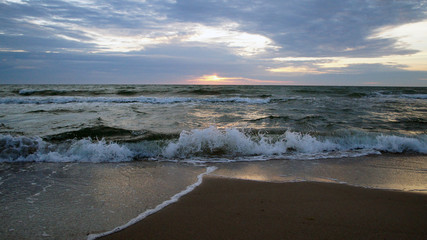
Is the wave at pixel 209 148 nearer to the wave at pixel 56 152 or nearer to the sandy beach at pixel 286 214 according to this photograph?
the wave at pixel 56 152

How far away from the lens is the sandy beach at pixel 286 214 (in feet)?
7.32

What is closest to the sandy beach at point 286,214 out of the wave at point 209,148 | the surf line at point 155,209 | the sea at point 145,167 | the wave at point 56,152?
the surf line at point 155,209

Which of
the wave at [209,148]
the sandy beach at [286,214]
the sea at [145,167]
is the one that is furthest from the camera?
the wave at [209,148]

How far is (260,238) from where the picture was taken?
2135 millimetres

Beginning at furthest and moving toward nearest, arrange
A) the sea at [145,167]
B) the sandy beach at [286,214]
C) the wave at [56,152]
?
1. the wave at [56,152]
2. the sea at [145,167]
3. the sandy beach at [286,214]

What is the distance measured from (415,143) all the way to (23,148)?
9.27m

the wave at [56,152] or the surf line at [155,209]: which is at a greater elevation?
the wave at [56,152]

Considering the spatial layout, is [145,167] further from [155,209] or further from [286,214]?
[286,214]

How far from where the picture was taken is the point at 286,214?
8.56ft

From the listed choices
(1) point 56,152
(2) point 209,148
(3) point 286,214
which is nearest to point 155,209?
(3) point 286,214

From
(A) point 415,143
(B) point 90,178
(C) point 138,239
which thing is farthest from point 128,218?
(A) point 415,143

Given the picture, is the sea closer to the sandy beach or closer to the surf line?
the surf line

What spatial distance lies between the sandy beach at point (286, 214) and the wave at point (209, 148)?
6.43ft

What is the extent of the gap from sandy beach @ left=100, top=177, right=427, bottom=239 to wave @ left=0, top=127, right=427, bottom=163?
196 cm
